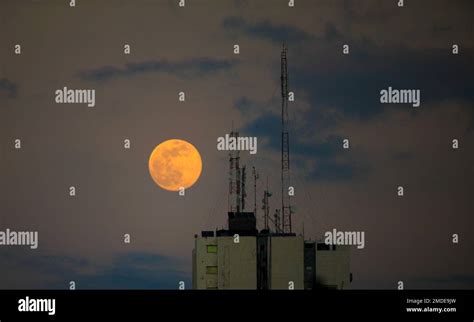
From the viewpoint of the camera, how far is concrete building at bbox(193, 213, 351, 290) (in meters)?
35.8

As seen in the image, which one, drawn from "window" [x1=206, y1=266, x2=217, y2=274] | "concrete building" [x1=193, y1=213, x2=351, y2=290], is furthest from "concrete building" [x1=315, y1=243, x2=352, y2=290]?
"window" [x1=206, y1=266, x2=217, y2=274]

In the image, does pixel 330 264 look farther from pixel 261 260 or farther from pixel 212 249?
pixel 212 249

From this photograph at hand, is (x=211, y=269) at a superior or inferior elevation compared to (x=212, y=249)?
inferior

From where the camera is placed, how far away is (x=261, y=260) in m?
36.2

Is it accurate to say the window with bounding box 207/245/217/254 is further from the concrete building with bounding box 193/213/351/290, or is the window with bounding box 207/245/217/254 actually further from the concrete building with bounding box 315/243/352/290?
the concrete building with bounding box 315/243/352/290

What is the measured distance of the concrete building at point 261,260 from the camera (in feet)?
117

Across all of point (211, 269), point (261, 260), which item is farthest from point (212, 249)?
point (261, 260)

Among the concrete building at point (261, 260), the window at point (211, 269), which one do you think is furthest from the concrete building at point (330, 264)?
A: the window at point (211, 269)

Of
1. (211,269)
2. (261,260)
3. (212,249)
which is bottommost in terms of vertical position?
(211,269)

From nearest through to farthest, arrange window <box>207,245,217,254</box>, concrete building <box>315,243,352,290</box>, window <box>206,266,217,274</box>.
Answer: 1. concrete building <box>315,243,352,290</box>
2. window <box>206,266,217,274</box>
3. window <box>207,245,217,254</box>

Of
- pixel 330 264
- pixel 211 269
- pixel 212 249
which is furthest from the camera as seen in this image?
pixel 212 249

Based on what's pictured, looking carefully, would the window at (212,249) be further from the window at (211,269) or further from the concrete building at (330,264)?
the concrete building at (330,264)
